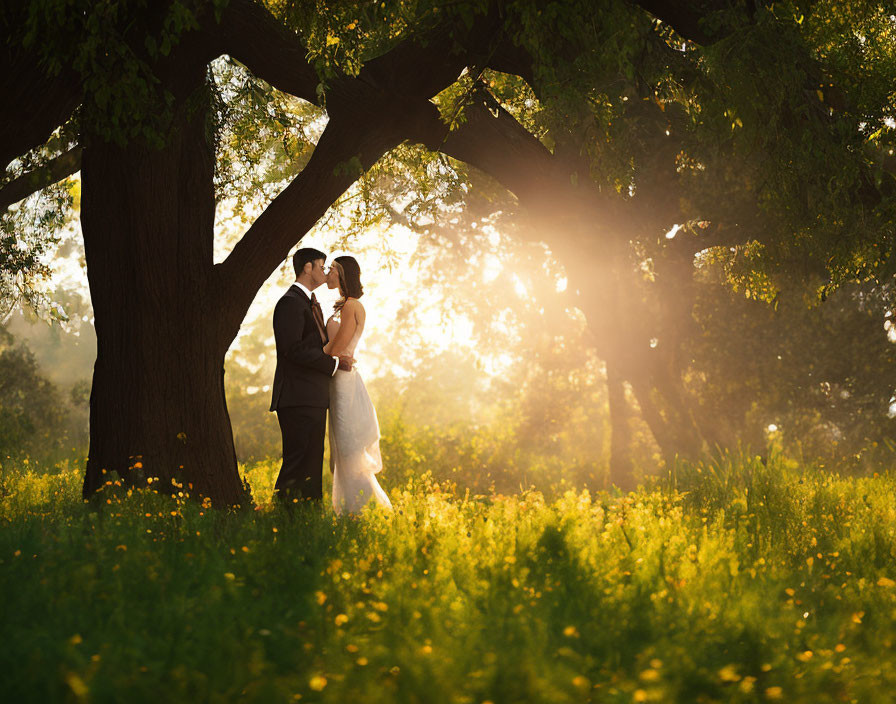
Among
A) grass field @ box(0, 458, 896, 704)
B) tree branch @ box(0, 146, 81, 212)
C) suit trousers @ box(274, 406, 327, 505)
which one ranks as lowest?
grass field @ box(0, 458, 896, 704)

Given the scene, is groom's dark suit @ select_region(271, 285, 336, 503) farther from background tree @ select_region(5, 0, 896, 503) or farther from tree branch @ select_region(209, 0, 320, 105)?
tree branch @ select_region(209, 0, 320, 105)

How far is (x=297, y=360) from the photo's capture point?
786 cm

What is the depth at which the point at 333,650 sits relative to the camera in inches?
132

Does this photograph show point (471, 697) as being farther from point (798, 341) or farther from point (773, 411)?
point (773, 411)

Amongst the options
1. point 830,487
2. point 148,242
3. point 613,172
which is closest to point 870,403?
point 830,487

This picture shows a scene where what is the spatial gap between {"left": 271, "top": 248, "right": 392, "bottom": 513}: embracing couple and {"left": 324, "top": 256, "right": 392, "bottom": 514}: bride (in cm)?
1

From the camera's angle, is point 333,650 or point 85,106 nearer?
point 333,650

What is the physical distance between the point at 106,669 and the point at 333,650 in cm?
86

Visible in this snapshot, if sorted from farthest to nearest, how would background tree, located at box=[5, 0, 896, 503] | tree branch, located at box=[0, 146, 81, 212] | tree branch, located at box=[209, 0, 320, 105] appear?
tree branch, located at box=[0, 146, 81, 212] < tree branch, located at box=[209, 0, 320, 105] < background tree, located at box=[5, 0, 896, 503]

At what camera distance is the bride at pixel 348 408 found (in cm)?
817

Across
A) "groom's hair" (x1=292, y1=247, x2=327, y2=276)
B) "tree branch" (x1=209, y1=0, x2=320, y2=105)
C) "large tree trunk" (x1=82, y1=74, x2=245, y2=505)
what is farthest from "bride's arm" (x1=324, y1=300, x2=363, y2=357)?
"tree branch" (x1=209, y1=0, x2=320, y2=105)

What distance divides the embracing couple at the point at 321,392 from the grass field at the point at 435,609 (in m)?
1.39

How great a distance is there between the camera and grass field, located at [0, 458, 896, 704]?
10.3ft

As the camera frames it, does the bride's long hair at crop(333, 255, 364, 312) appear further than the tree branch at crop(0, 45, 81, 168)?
Yes
